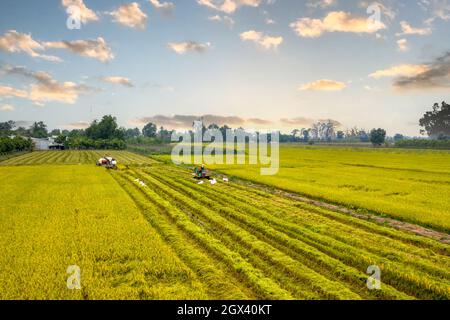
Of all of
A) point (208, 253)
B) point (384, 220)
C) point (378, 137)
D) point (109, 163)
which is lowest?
point (384, 220)

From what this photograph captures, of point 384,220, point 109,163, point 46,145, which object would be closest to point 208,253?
point 384,220

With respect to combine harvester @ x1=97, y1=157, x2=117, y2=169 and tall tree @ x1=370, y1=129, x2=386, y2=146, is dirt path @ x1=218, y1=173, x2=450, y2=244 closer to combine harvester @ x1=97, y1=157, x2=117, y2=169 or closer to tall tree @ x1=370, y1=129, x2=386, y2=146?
combine harvester @ x1=97, y1=157, x2=117, y2=169

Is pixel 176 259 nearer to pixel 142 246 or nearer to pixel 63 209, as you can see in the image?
pixel 142 246

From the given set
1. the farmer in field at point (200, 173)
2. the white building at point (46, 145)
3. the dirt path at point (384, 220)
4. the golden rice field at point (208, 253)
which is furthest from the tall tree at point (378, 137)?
the golden rice field at point (208, 253)

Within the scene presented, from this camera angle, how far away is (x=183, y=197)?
83.3 ft

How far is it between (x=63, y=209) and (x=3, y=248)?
306 inches

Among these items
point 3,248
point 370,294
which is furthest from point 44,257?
point 370,294

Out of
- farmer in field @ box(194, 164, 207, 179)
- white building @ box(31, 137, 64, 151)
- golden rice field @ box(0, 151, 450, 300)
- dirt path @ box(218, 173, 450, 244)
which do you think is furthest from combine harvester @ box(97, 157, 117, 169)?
white building @ box(31, 137, 64, 151)

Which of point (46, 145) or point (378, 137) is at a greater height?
point (378, 137)

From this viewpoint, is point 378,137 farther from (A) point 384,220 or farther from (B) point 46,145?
(B) point 46,145

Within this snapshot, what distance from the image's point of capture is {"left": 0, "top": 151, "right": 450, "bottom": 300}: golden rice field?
32.7 feet

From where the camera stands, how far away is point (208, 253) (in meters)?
13.2

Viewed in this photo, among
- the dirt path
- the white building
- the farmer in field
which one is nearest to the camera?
the dirt path
